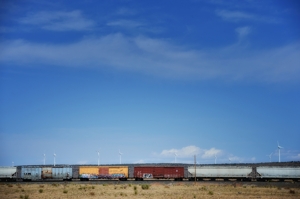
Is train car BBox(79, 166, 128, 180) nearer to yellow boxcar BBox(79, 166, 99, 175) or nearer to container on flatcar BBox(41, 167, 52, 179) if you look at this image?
yellow boxcar BBox(79, 166, 99, 175)

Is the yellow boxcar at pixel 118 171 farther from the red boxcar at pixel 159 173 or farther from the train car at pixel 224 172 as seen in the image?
the train car at pixel 224 172

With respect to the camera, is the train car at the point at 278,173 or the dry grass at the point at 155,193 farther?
the train car at the point at 278,173

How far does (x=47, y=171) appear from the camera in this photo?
8338 cm

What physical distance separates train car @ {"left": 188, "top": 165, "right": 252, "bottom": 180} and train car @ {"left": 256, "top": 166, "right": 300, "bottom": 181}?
7.97ft

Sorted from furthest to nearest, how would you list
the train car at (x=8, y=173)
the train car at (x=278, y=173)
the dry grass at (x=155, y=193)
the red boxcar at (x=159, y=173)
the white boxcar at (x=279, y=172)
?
the train car at (x=8, y=173) → the red boxcar at (x=159, y=173) → the train car at (x=278, y=173) → the white boxcar at (x=279, y=172) → the dry grass at (x=155, y=193)

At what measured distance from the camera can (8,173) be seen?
288ft

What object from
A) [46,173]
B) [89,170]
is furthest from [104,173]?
[46,173]

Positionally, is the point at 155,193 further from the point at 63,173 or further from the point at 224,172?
the point at 63,173

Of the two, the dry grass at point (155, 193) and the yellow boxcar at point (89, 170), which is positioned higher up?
the yellow boxcar at point (89, 170)

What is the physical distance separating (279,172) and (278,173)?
0.93 ft

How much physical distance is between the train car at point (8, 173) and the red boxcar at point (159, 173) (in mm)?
29753

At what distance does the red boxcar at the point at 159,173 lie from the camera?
264 ft

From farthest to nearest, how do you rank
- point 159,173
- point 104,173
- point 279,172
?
point 104,173 → point 159,173 → point 279,172

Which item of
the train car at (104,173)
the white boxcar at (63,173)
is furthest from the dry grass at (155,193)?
the white boxcar at (63,173)
